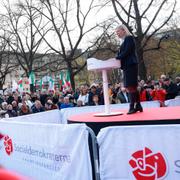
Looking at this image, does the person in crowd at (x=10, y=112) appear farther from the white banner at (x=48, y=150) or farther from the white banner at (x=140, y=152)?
the white banner at (x=140, y=152)

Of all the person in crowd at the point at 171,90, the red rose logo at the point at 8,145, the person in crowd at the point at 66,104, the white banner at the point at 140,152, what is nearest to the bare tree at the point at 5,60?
the person in crowd at the point at 66,104

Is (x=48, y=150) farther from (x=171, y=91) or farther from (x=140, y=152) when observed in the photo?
(x=171, y=91)

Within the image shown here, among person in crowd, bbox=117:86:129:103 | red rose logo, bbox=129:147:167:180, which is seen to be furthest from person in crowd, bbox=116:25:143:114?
person in crowd, bbox=117:86:129:103

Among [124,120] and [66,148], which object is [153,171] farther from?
[124,120]

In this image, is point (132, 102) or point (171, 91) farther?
point (171, 91)

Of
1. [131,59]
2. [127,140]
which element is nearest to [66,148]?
[127,140]

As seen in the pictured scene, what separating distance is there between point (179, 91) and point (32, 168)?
9266 mm

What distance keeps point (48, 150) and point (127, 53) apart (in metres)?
2.55

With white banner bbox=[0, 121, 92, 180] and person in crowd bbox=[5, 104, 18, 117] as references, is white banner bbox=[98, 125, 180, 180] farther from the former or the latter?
person in crowd bbox=[5, 104, 18, 117]

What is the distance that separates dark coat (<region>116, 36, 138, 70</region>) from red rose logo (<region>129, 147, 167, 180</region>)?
8.81 feet

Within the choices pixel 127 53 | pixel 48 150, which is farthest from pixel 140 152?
pixel 127 53

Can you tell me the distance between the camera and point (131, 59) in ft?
23.0

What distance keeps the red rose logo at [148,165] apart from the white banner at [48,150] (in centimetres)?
73

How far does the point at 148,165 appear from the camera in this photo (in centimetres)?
464
